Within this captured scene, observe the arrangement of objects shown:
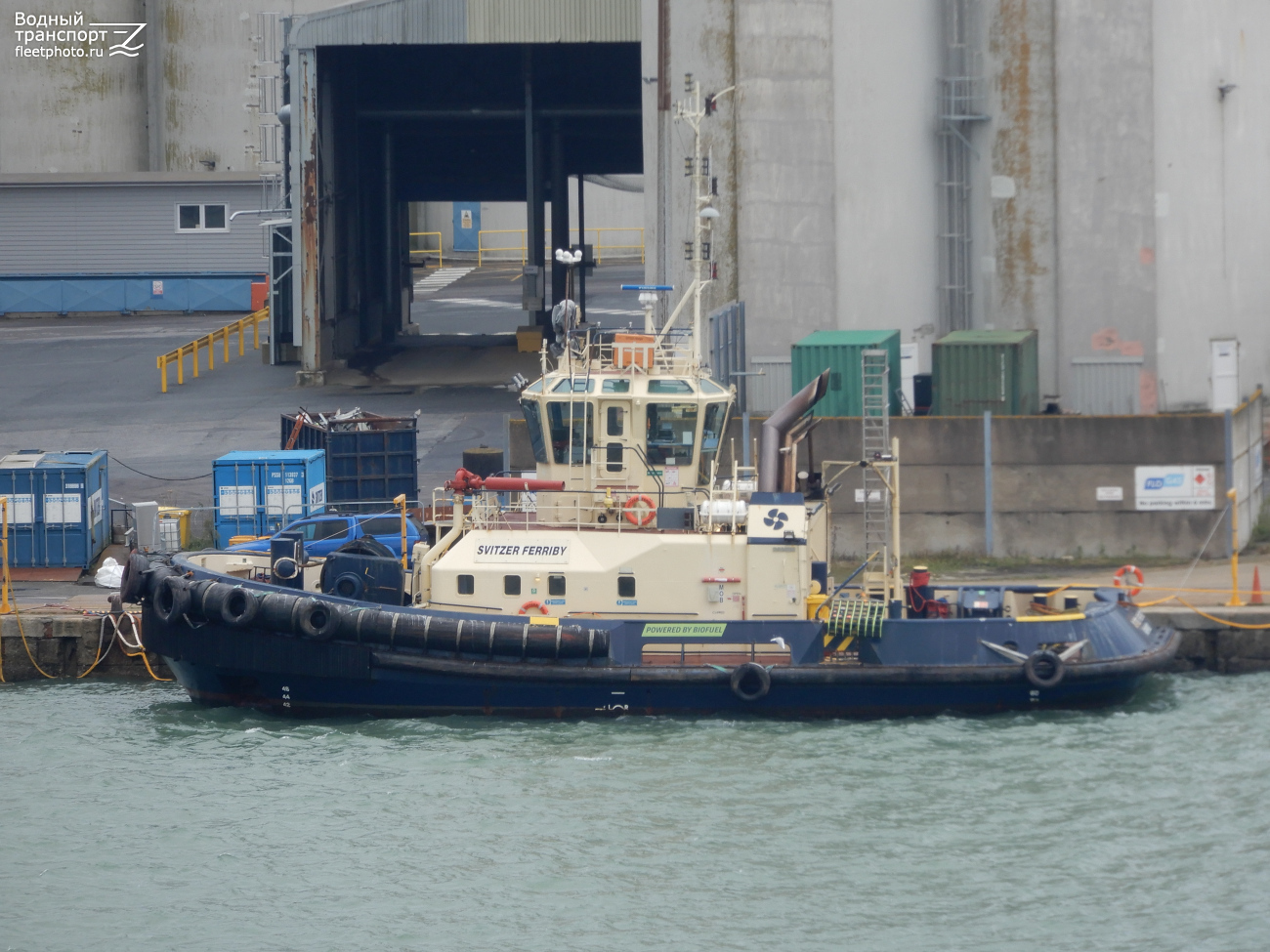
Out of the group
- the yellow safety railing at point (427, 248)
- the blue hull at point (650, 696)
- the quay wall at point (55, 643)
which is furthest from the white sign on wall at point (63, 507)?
the yellow safety railing at point (427, 248)

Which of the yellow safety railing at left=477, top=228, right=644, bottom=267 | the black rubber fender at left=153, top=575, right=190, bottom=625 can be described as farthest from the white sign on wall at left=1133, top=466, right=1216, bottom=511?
the yellow safety railing at left=477, top=228, right=644, bottom=267

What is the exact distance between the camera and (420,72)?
4166 cm

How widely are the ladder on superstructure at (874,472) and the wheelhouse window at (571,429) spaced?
2984mm

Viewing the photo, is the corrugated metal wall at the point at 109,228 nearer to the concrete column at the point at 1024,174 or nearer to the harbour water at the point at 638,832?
the concrete column at the point at 1024,174

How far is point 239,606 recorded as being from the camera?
17.4 metres

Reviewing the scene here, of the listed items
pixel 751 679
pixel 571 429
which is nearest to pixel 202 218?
pixel 571 429

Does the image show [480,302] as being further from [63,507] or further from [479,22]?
[63,507]

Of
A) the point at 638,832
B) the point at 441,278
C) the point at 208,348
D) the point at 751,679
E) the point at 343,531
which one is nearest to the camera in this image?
the point at 638,832

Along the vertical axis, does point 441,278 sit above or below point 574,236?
below

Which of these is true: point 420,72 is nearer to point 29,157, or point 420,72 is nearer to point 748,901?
point 29,157

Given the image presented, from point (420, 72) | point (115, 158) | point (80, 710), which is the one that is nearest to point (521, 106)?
point (420, 72)

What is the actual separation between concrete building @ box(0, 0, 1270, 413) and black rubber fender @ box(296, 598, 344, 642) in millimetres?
9741

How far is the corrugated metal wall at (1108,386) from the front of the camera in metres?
24.2

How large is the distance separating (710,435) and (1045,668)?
434 centimetres
